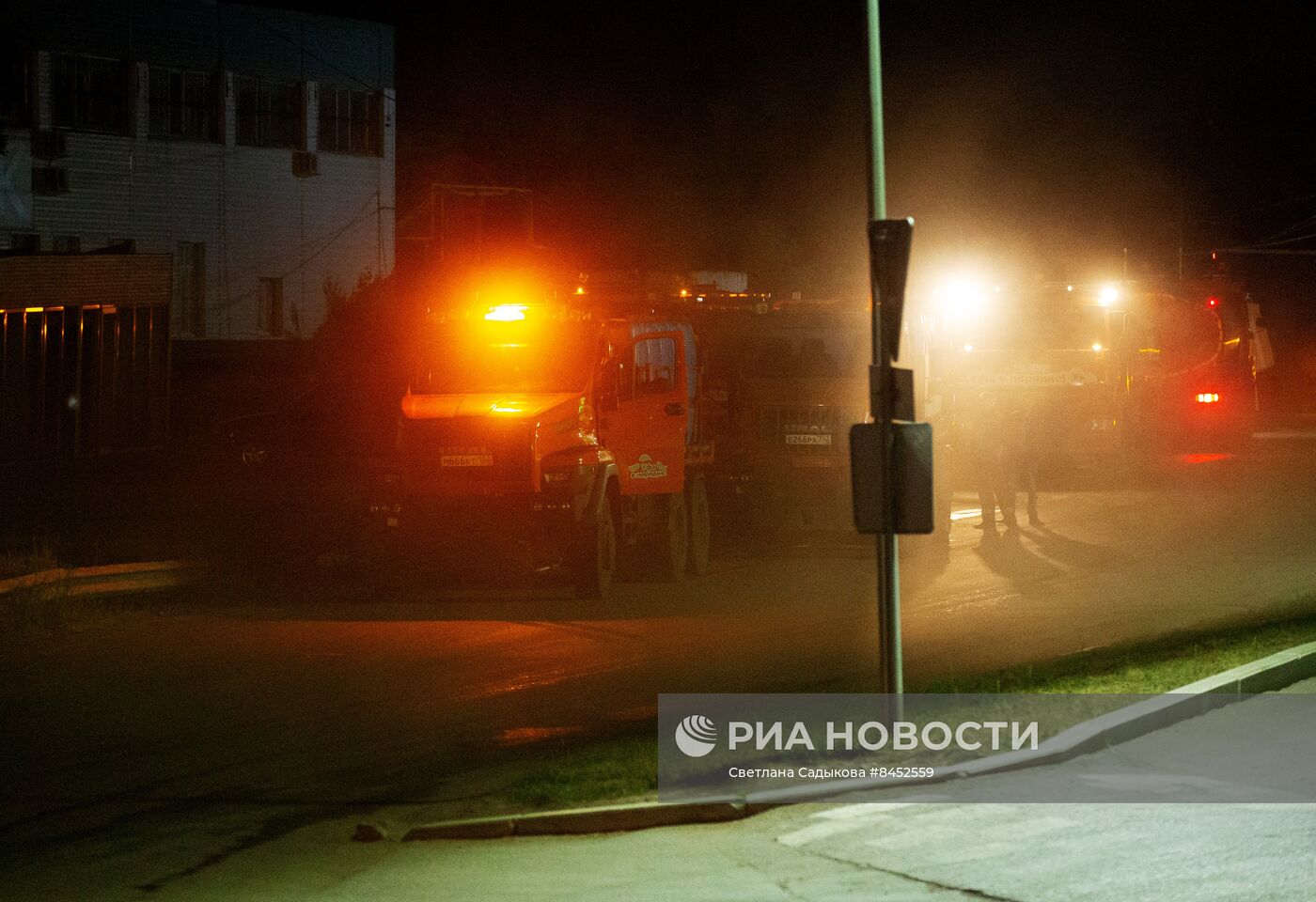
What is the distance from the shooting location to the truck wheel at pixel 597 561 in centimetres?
1546

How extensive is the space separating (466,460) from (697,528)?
3529 millimetres

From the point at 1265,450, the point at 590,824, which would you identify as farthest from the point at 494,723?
the point at 1265,450

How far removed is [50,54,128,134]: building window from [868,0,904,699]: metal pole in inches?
1300

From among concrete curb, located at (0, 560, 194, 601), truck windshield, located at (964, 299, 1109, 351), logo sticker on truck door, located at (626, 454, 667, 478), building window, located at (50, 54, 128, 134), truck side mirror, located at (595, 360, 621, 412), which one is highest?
building window, located at (50, 54, 128, 134)

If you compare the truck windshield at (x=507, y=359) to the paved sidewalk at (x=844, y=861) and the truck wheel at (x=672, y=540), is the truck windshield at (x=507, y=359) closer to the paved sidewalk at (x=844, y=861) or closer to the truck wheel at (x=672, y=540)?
the truck wheel at (x=672, y=540)

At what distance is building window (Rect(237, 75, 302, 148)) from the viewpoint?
4081 centimetres

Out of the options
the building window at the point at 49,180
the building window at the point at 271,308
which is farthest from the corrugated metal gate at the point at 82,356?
the building window at the point at 271,308

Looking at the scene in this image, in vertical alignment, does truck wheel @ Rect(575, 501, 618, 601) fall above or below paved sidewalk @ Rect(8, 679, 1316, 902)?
above

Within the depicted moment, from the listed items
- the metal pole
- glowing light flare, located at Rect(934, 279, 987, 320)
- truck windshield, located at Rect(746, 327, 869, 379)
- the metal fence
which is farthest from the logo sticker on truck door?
the metal fence

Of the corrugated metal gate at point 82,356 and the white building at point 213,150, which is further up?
the white building at point 213,150

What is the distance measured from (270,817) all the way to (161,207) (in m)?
34.0

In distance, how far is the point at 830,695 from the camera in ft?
33.5

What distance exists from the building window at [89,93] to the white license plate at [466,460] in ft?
87.3

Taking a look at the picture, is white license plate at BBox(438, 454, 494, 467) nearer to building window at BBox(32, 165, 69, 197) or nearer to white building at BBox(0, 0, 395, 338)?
white building at BBox(0, 0, 395, 338)
